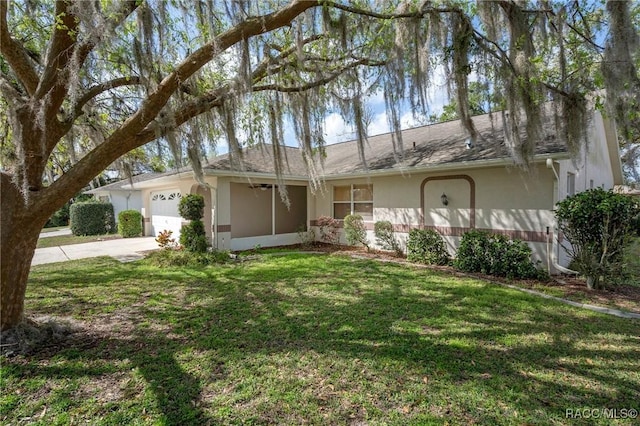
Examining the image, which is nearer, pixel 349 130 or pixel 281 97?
pixel 281 97

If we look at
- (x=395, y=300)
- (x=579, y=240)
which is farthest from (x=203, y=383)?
→ (x=579, y=240)

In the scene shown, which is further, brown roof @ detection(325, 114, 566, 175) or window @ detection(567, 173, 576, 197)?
window @ detection(567, 173, 576, 197)

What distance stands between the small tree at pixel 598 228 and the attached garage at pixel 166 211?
11768mm

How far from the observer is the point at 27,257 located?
3.72 metres

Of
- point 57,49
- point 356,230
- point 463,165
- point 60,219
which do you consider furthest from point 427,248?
point 60,219

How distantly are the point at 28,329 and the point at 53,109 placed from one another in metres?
2.70

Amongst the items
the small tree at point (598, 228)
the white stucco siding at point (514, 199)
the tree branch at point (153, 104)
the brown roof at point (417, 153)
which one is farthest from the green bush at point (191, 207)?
the small tree at point (598, 228)

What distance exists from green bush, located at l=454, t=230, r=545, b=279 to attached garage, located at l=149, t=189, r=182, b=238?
9.87 meters

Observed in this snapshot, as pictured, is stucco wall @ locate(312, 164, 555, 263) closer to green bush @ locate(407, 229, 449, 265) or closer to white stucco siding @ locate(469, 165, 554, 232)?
white stucco siding @ locate(469, 165, 554, 232)

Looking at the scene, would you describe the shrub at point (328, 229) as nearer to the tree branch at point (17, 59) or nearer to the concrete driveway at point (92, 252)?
the concrete driveway at point (92, 252)

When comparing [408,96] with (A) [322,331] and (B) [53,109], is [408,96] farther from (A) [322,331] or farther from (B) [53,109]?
(B) [53,109]

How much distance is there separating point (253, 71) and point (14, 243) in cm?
373

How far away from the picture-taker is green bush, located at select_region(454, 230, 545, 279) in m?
6.74

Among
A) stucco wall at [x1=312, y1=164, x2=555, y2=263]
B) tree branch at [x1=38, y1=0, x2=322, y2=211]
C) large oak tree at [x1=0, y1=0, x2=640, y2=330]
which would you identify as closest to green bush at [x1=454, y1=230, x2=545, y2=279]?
stucco wall at [x1=312, y1=164, x2=555, y2=263]
